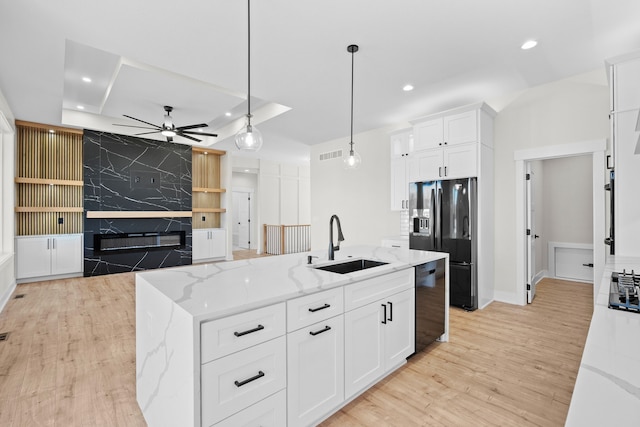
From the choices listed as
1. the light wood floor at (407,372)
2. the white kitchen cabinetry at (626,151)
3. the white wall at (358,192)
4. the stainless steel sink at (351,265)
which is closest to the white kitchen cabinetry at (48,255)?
the light wood floor at (407,372)

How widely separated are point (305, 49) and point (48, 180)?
5.69 meters

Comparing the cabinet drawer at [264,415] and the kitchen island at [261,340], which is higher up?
the kitchen island at [261,340]

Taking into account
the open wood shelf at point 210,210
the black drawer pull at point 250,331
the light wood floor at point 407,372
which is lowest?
the light wood floor at point 407,372

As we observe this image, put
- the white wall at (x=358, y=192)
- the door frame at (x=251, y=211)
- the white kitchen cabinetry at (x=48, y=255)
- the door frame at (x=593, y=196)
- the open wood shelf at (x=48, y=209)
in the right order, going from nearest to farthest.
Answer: the door frame at (x=593, y=196) → the white kitchen cabinetry at (x=48, y=255) → the open wood shelf at (x=48, y=209) → the white wall at (x=358, y=192) → the door frame at (x=251, y=211)

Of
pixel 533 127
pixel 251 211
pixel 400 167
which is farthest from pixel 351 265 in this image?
pixel 251 211

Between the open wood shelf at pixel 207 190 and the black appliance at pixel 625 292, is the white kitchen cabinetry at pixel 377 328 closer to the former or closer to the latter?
the black appliance at pixel 625 292

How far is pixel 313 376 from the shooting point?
1.72 metres

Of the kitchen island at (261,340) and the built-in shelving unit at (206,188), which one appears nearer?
the kitchen island at (261,340)

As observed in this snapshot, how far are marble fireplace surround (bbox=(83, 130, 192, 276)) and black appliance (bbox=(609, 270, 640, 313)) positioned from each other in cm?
739

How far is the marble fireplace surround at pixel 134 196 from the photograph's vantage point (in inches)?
242

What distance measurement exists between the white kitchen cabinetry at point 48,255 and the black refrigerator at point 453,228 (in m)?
6.25

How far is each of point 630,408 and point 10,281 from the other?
6.91m

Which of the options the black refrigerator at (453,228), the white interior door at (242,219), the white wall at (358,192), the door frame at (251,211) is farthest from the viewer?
the white interior door at (242,219)

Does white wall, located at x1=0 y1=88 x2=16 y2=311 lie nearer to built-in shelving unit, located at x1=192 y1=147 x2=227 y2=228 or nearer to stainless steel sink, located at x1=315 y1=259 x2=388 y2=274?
built-in shelving unit, located at x1=192 y1=147 x2=227 y2=228
